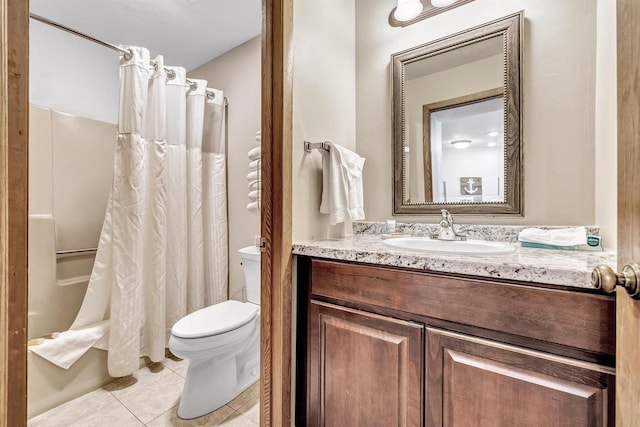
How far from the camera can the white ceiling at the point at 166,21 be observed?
6.02 ft

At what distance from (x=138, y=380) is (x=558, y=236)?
7.57 feet

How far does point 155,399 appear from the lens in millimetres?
1571

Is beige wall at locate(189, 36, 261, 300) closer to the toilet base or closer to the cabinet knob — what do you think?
the toilet base

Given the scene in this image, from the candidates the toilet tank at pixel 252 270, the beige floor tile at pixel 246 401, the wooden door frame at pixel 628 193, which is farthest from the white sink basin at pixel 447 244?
the beige floor tile at pixel 246 401

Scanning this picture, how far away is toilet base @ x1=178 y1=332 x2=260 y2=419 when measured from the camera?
1452 millimetres

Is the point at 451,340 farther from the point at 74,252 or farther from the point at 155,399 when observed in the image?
the point at 74,252

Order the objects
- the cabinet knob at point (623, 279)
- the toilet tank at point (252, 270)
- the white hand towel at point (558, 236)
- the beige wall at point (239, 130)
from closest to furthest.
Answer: the cabinet knob at point (623, 279) → the white hand towel at point (558, 236) → the toilet tank at point (252, 270) → the beige wall at point (239, 130)

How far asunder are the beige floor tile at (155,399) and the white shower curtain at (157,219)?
17cm

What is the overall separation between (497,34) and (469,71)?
175mm

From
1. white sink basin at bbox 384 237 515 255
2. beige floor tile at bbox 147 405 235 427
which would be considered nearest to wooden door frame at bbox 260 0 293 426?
beige floor tile at bbox 147 405 235 427

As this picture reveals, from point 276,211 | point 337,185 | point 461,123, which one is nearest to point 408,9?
point 461,123

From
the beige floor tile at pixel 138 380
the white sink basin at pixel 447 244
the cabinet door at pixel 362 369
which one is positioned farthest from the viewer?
the beige floor tile at pixel 138 380

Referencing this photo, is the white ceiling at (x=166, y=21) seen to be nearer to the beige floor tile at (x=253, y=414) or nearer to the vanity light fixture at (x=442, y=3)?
the vanity light fixture at (x=442, y=3)

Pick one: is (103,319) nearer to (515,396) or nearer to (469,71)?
(515,396)
